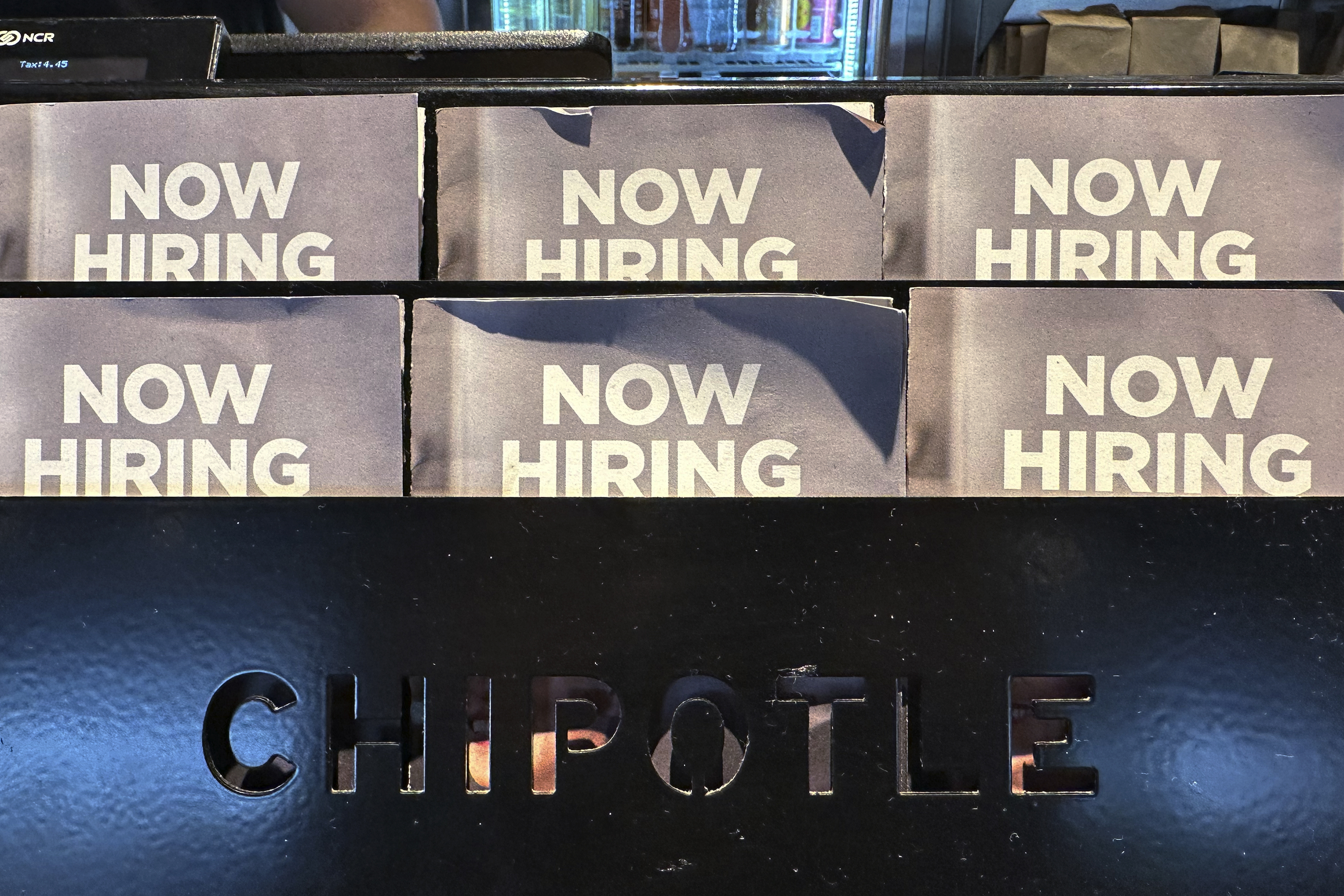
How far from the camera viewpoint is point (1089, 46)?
1.10 m

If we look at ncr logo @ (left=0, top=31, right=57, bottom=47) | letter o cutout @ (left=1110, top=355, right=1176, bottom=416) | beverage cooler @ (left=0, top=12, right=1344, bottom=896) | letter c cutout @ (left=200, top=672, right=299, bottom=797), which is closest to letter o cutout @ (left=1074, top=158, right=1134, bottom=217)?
beverage cooler @ (left=0, top=12, right=1344, bottom=896)

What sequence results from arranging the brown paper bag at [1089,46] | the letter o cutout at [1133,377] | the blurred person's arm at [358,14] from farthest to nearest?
the brown paper bag at [1089,46]
the blurred person's arm at [358,14]
the letter o cutout at [1133,377]

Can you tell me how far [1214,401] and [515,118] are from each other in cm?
66

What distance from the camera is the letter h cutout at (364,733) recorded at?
729 mm

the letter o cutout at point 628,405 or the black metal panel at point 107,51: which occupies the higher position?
the black metal panel at point 107,51

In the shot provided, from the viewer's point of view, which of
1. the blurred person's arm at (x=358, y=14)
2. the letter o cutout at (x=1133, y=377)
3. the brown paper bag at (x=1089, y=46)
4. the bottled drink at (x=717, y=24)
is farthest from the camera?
the bottled drink at (x=717, y=24)

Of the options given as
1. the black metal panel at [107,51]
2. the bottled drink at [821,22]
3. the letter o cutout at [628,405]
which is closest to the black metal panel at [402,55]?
the black metal panel at [107,51]

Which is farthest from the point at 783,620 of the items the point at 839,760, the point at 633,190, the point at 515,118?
the point at 515,118

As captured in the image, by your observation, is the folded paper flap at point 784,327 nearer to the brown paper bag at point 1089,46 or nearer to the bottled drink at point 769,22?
the brown paper bag at point 1089,46

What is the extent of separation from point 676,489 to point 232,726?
450 mm

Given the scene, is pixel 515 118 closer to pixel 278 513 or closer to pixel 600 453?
pixel 600 453

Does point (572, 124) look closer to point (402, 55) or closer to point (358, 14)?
point (402, 55)

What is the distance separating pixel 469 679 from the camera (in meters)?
0.74

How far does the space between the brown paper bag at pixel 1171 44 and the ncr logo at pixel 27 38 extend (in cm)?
124
